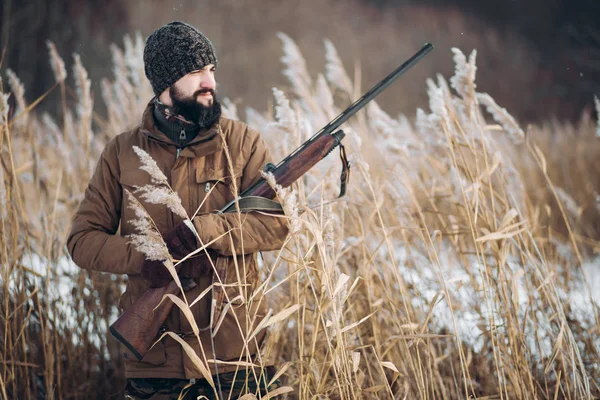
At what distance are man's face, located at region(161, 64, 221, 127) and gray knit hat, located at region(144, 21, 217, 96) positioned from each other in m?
0.02

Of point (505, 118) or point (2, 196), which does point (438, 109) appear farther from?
point (2, 196)

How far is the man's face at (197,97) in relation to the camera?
147 cm

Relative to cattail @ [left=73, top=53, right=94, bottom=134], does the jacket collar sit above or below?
below

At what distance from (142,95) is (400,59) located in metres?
5.86

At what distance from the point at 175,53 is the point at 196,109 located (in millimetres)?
149

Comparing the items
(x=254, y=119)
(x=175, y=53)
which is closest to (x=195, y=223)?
(x=175, y=53)

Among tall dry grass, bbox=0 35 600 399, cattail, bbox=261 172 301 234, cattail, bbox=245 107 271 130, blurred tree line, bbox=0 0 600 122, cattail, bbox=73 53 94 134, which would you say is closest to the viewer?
cattail, bbox=261 172 301 234

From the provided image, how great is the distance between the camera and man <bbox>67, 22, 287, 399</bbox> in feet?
4.60

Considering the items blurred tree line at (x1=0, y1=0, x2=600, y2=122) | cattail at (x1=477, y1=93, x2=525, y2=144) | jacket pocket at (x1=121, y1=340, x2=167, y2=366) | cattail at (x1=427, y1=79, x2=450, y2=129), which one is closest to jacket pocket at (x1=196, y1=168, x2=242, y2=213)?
jacket pocket at (x1=121, y1=340, x2=167, y2=366)

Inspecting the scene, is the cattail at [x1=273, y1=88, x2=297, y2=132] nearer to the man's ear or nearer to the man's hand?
the man's ear

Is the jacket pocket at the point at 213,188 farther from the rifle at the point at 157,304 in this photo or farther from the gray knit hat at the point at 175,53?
the gray knit hat at the point at 175,53

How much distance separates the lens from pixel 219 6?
6.83m

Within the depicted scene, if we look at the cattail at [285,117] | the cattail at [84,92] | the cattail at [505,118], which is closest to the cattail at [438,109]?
the cattail at [505,118]

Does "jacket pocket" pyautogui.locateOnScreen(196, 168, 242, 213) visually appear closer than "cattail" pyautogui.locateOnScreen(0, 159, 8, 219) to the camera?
Yes
